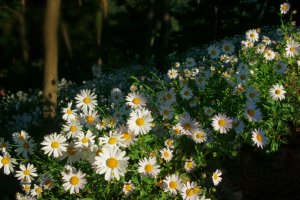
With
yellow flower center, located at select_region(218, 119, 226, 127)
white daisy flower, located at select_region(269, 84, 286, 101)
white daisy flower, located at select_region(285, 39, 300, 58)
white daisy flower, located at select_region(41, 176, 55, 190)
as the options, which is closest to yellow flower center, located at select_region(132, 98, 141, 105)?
yellow flower center, located at select_region(218, 119, 226, 127)

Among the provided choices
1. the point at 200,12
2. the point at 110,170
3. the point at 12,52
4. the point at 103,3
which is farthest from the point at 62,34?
the point at 110,170

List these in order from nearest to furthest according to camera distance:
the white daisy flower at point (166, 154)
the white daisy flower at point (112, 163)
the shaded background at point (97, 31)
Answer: the white daisy flower at point (112, 163) < the white daisy flower at point (166, 154) < the shaded background at point (97, 31)

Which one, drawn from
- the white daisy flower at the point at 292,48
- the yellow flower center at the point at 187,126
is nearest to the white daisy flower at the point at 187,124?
the yellow flower center at the point at 187,126

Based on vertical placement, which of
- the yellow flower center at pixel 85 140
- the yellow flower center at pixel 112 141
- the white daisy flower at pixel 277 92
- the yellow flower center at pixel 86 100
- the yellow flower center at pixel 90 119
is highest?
the white daisy flower at pixel 277 92

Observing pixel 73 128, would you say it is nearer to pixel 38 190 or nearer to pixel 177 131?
pixel 38 190

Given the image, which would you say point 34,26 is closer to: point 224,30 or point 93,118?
point 224,30

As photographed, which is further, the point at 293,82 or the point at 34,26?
the point at 34,26

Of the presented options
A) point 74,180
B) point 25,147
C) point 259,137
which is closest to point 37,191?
point 25,147

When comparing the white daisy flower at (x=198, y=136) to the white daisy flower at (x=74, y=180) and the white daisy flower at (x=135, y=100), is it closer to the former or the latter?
the white daisy flower at (x=135, y=100)
